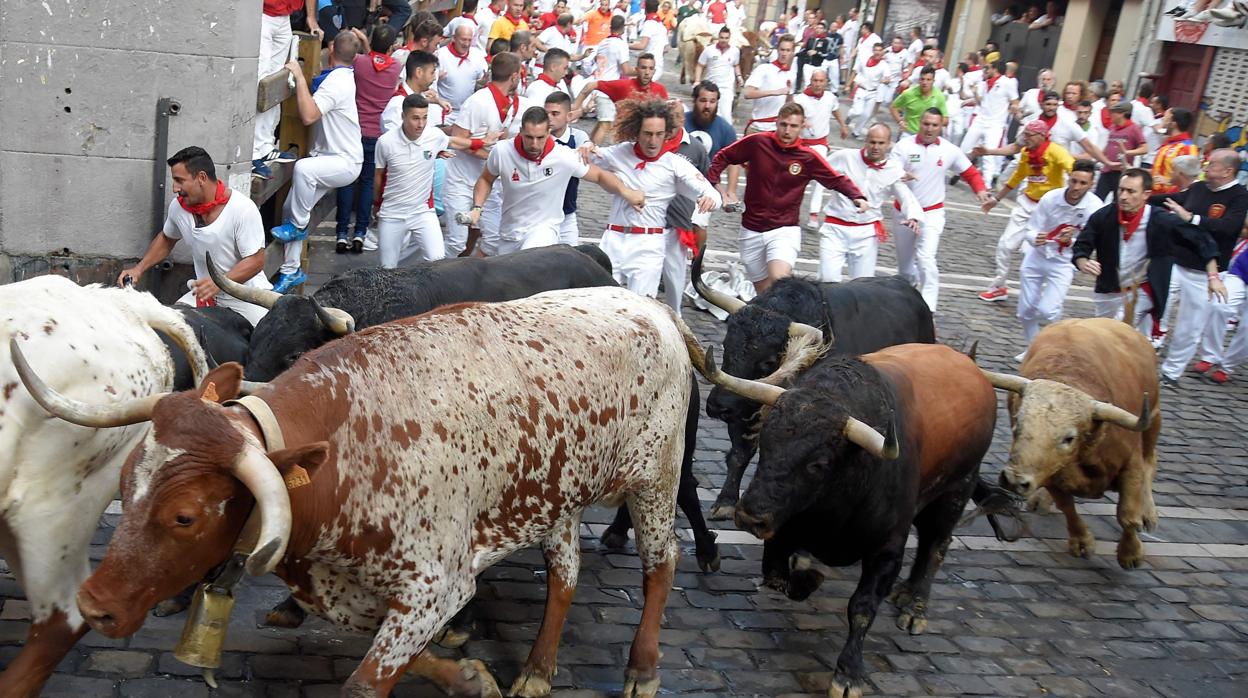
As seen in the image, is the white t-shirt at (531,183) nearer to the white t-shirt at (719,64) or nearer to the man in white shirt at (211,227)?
the man in white shirt at (211,227)

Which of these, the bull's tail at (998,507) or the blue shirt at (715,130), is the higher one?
the blue shirt at (715,130)

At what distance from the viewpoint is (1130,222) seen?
420 inches

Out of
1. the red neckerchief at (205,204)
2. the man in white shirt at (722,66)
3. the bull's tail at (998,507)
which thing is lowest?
the bull's tail at (998,507)

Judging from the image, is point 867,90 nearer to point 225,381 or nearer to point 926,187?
point 926,187

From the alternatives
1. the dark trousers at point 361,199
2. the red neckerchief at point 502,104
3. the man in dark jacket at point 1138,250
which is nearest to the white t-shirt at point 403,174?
the red neckerchief at point 502,104

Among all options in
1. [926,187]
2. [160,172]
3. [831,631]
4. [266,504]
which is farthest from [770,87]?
[266,504]

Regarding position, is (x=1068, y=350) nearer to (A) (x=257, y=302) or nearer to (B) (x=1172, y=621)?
(B) (x=1172, y=621)

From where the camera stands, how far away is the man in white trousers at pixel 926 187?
11477 millimetres

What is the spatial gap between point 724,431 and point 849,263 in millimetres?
3084

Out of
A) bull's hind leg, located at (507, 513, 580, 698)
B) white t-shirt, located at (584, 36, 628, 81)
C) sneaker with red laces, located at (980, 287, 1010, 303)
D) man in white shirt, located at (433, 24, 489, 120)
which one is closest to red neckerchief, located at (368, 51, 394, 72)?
man in white shirt, located at (433, 24, 489, 120)

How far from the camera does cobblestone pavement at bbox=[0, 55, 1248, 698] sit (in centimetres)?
500

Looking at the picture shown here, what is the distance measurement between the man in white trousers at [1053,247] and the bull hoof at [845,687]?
6.58 m

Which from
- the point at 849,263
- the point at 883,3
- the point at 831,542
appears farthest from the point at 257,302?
the point at 883,3

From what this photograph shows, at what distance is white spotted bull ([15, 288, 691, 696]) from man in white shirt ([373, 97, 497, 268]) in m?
5.06
